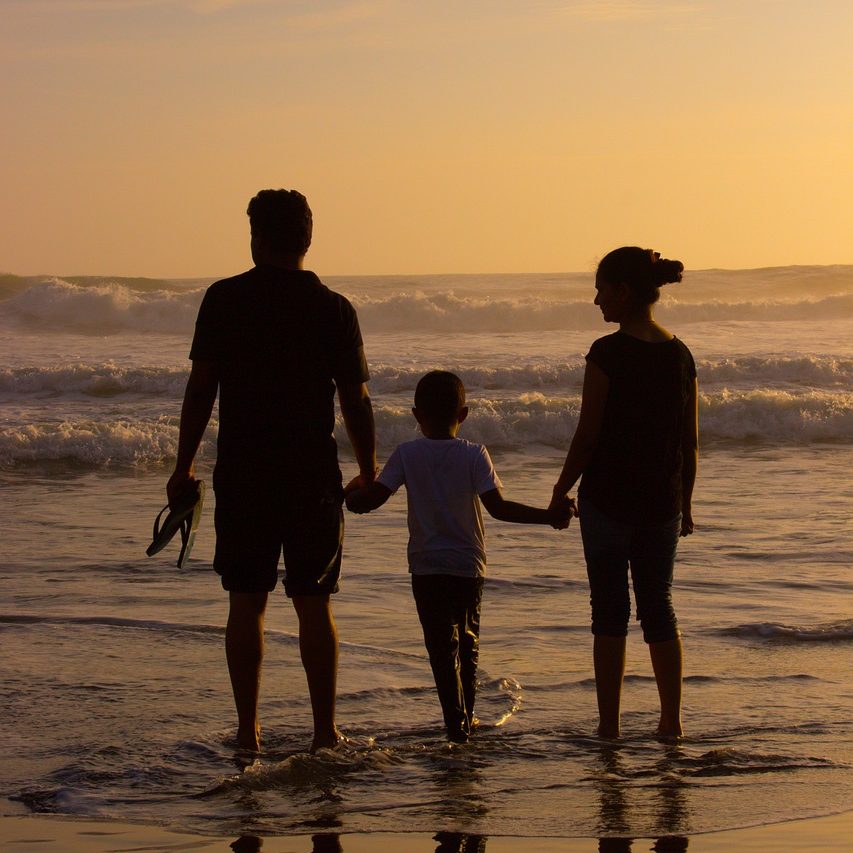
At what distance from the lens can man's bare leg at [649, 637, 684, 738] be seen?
4508 mm

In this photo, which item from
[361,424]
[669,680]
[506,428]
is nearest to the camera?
[361,424]

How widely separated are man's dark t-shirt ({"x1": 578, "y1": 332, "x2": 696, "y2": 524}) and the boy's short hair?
17.0 inches

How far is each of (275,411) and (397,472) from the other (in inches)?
17.1

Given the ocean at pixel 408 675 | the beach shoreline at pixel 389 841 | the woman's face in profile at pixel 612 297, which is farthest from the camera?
the woman's face in profile at pixel 612 297

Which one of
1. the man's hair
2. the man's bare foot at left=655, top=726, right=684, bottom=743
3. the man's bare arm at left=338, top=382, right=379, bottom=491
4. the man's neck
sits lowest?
the man's bare foot at left=655, top=726, right=684, bottom=743

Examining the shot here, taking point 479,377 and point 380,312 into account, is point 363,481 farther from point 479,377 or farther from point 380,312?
point 380,312

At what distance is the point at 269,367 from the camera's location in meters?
4.17

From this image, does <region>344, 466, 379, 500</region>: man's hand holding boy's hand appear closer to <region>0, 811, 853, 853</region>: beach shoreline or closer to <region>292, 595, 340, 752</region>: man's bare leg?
<region>292, 595, 340, 752</region>: man's bare leg

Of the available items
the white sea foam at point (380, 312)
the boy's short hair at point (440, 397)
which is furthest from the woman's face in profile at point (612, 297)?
the white sea foam at point (380, 312)

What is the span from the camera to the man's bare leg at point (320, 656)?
4301 mm

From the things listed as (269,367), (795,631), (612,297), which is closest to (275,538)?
(269,367)

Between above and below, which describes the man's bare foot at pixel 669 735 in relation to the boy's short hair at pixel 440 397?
below

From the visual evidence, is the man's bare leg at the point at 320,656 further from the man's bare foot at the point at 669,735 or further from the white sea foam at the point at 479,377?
the white sea foam at the point at 479,377

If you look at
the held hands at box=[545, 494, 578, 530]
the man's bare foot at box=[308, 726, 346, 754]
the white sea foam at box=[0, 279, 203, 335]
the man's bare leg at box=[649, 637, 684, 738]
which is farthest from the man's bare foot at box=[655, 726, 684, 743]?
the white sea foam at box=[0, 279, 203, 335]
